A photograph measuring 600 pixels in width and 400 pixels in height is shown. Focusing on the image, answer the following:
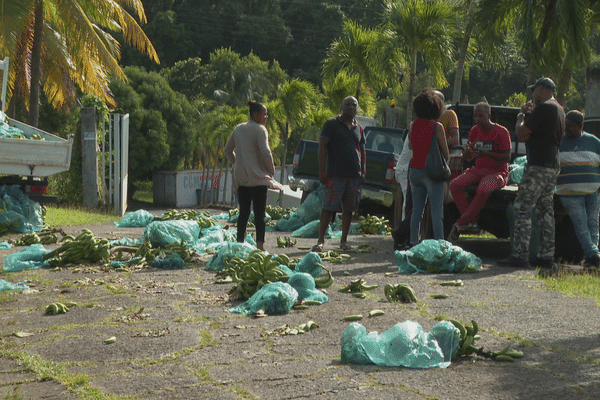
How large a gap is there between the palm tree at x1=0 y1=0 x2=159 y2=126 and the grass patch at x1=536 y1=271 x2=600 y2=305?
44.7 ft

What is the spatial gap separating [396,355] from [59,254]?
5.44 metres

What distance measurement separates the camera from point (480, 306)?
5.50 m

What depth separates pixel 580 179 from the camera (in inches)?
298

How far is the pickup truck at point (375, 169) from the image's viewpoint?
37.0 ft

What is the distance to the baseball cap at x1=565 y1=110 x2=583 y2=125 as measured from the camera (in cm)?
756

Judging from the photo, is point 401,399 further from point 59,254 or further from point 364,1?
point 364,1

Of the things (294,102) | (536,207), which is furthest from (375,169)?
(294,102)

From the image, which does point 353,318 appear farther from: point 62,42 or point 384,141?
point 62,42

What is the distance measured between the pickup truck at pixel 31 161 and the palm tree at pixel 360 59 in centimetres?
1081

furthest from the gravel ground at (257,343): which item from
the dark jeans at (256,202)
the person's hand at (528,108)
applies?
the person's hand at (528,108)

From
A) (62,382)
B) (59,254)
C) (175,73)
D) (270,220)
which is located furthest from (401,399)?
(175,73)

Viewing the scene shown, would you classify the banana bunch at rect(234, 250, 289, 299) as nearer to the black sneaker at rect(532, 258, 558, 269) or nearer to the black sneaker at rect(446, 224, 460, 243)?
the black sneaker at rect(446, 224, 460, 243)

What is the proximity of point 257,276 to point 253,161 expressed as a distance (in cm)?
217

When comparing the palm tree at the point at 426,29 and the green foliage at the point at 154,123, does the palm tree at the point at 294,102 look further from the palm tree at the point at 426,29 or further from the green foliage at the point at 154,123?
the palm tree at the point at 426,29
